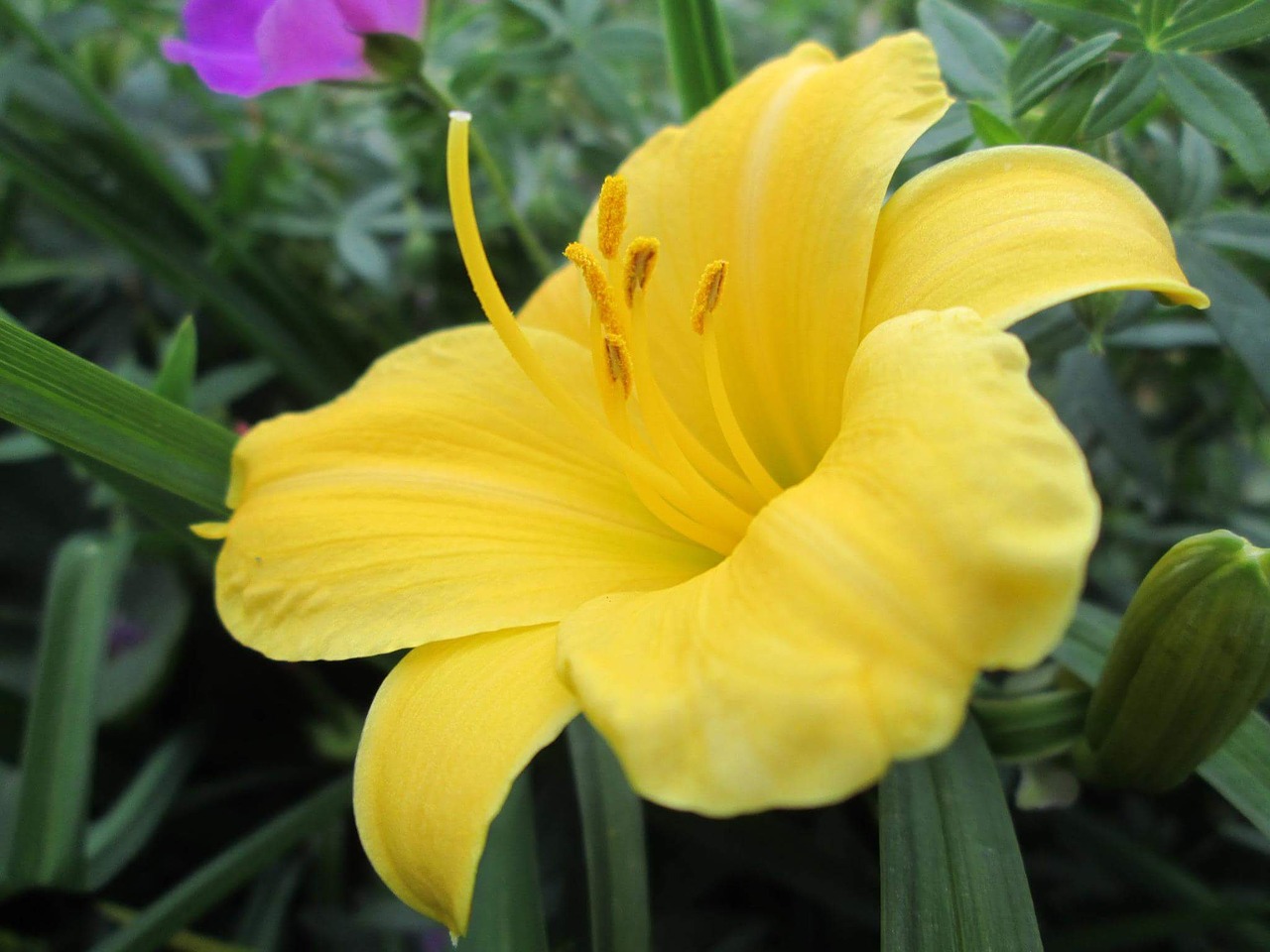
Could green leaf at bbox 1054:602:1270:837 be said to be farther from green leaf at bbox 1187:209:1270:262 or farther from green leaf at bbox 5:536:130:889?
green leaf at bbox 5:536:130:889

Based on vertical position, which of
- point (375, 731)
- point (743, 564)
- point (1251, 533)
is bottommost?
point (1251, 533)

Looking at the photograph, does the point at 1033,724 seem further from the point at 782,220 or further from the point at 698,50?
the point at 698,50

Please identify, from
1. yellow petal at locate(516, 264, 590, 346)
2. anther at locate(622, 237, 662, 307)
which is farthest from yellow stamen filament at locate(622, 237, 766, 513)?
yellow petal at locate(516, 264, 590, 346)

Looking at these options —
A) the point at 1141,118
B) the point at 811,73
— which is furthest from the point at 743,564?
the point at 1141,118

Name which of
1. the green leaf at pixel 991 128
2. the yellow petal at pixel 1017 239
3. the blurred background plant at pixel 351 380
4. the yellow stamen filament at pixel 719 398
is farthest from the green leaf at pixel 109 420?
the green leaf at pixel 991 128

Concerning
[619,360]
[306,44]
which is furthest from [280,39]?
[619,360]

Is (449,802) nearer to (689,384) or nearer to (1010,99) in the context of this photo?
(689,384)
